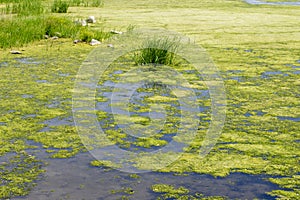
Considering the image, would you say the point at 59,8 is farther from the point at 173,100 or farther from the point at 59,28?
the point at 173,100

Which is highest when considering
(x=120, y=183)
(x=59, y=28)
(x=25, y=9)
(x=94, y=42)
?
(x=25, y=9)

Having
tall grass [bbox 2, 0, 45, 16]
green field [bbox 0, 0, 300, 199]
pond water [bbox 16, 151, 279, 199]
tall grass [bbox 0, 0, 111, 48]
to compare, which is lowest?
pond water [bbox 16, 151, 279, 199]

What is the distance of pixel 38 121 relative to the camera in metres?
2.99

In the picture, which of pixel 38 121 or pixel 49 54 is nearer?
pixel 38 121

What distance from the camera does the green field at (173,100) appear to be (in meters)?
2.32

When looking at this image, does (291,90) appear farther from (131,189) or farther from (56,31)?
(56,31)

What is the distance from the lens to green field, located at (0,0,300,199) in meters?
2.32

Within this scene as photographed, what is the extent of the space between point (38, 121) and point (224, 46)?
3.30m

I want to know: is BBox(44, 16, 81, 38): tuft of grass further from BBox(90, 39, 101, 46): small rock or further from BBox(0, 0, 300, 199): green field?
BBox(90, 39, 101, 46): small rock

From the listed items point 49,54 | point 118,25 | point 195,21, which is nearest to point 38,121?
point 49,54

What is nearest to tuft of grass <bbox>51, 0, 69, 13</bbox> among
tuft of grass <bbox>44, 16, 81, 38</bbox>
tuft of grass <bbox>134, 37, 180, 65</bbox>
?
tuft of grass <bbox>44, 16, 81, 38</bbox>

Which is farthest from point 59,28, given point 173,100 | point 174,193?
point 174,193

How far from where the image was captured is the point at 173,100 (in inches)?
139

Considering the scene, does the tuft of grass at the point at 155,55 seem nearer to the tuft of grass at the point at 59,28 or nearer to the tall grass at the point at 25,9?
the tuft of grass at the point at 59,28
